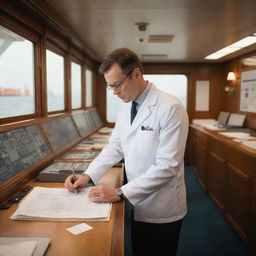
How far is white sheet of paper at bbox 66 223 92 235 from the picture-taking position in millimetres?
1163

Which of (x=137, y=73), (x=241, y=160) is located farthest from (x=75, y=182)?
(x=241, y=160)

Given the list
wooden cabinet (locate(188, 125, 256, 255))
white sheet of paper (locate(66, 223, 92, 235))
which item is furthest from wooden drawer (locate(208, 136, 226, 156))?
white sheet of paper (locate(66, 223, 92, 235))

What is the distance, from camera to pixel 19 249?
99 centimetres

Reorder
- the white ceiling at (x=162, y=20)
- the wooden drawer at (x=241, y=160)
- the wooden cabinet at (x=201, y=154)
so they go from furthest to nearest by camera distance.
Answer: the wooden cabinet at (x=201, y=154) → the wooden drawer at (x=241, y=160) → the white ceiling at (x=162, y=20)

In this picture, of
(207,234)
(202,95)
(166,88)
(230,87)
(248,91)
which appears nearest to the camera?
(207,234)

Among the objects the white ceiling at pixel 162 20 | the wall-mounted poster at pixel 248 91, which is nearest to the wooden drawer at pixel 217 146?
the wall-mounted poster at pixel 248 91

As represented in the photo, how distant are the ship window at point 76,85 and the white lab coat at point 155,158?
269 cm

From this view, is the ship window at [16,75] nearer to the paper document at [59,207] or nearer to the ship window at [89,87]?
the paper document at [59,207]

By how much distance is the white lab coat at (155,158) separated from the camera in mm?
1404

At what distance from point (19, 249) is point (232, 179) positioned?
109 inches

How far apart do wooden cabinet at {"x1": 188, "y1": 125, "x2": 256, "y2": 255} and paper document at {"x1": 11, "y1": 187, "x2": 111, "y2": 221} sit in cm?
182

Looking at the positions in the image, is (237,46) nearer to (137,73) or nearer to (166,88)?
(166,88)

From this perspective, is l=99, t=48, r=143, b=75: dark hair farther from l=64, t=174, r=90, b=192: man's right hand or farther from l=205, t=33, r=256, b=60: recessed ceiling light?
l=205, t=33, r=256, b=60: recessed ceiling light

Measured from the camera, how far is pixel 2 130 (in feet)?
5.99
